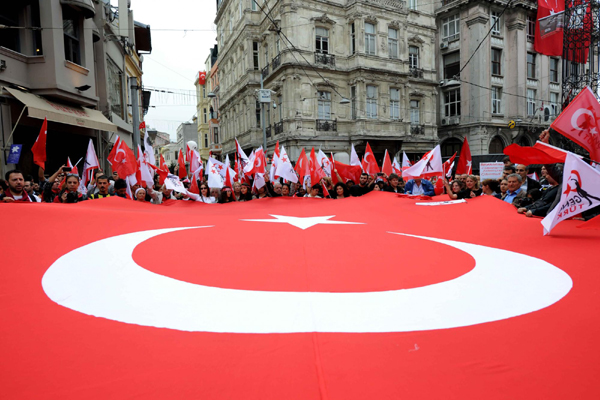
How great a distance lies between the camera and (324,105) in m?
28.3

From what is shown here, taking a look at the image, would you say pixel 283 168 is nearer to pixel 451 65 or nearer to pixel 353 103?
pixel 353 103

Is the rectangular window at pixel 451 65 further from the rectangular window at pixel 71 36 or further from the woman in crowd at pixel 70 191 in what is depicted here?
the woman in crowd at pixel 70 191

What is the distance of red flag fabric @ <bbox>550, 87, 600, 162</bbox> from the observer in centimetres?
477

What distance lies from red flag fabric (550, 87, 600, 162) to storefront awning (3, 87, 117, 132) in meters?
13.8

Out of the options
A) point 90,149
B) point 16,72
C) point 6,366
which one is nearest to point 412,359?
point 6,366

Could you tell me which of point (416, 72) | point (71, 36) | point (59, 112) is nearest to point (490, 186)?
point (59, 112)

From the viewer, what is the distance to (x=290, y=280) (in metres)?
3.49

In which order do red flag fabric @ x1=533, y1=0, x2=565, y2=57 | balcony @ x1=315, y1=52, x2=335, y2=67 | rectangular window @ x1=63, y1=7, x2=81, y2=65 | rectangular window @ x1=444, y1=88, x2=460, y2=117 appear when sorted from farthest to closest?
1. rectangular window @ x1=444, y1=88, x2=460, y2=117
2. balcony @ x1=315, y1=52, x2=335, y2=67
3. red flag fabric @ x1=533, y1=0, x2=565, y2=57
4. rectangular window @ x1=63, y1=7, x2=81, y2=65

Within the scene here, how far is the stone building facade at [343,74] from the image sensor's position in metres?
27.1

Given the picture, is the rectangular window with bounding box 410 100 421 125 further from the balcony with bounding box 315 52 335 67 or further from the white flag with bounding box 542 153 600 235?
the white flag with bounding box 542 153 600 235

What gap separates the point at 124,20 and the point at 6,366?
2129 centimetres

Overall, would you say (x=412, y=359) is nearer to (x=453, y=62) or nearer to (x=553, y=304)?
(x=553, y=304)

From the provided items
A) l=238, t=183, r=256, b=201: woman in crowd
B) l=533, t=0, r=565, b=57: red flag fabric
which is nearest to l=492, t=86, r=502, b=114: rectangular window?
l=533, t=0, r=565, b=57: red flag fabric

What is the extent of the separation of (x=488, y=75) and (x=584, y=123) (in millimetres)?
32426
